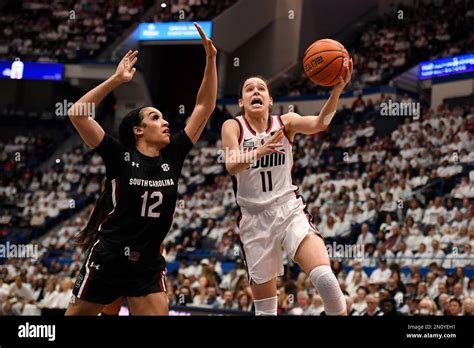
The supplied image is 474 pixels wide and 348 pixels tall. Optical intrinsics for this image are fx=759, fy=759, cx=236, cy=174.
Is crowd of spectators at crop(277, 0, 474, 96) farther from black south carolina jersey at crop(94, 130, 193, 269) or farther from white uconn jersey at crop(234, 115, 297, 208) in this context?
black south carolina jersey at crop(94, 130, 193, 269)

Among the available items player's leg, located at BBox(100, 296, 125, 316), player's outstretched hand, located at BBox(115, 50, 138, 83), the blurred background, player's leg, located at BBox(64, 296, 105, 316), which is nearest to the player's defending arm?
player's outstretched hand, located at BBox(115, 50, 138, 83)

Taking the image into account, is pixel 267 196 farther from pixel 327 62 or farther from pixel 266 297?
pixel 327 62

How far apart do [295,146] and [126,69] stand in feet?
43.1

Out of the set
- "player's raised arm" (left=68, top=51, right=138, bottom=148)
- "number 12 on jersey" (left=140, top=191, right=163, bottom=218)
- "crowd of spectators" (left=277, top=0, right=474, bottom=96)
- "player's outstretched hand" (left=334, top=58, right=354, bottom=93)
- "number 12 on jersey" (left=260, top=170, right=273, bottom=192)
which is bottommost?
"number 12 on jersey" (left=140, top=191, right=163, bottom=218)

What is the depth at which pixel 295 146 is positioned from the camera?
18062 millimetres

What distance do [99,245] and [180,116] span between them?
61.8ft

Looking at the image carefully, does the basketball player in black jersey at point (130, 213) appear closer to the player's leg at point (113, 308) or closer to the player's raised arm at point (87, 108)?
the player's raised arm at point (87, 108)

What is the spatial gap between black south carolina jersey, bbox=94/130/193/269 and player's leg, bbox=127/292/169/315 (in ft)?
0.68

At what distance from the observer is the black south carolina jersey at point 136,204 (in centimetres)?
491

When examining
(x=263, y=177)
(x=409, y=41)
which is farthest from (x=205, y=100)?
(x=409, y=41)

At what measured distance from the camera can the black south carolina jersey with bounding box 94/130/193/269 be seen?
4.91 metres

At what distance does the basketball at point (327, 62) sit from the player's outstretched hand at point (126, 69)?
4.79 ft

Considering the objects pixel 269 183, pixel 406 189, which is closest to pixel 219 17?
pixel 406 189
